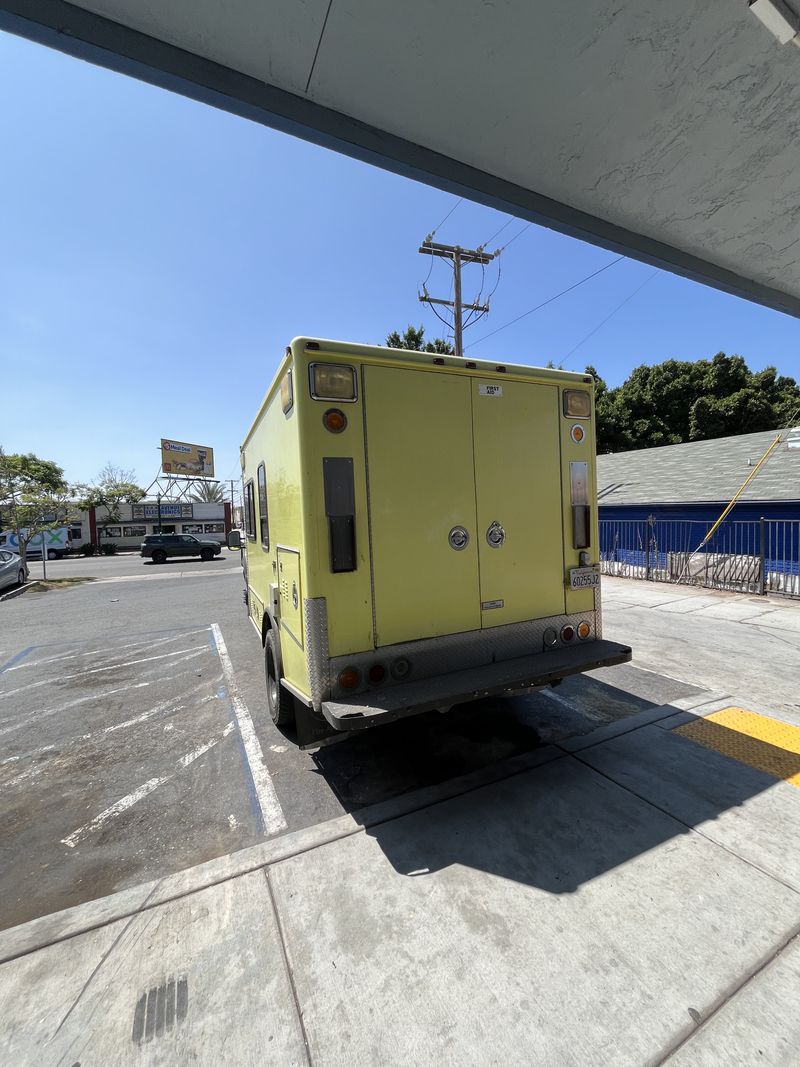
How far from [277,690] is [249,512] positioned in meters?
2.75

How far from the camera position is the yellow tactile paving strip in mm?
3441

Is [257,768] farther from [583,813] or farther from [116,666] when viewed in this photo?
[116,666]

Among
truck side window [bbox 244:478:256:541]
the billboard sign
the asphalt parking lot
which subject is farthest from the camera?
the billboard sign

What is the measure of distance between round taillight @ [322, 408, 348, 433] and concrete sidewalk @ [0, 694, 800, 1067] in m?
2.63

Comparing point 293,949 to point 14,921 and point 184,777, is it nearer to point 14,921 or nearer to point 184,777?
point 14,921

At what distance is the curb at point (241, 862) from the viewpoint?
2346mm

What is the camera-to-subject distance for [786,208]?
409cm

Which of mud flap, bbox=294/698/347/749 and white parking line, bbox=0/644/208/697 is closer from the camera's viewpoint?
mud flap, bbox=294/698/347/749

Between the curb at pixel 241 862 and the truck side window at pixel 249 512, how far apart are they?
3.64 meters

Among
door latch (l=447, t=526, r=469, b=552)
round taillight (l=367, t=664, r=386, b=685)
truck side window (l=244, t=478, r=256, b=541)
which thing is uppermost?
truck side window (l=244, t=478, r=256, b=541)

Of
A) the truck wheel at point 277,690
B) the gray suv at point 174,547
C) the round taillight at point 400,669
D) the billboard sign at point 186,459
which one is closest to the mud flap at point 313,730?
the round taillight at point 400,669

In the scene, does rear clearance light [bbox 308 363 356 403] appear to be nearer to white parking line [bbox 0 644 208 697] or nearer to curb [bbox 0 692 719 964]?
curb [bbox 0 692 719 964]

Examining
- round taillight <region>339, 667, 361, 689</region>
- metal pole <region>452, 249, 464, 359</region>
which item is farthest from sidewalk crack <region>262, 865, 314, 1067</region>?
metal pole <region>452, 249, 464, 359</region>

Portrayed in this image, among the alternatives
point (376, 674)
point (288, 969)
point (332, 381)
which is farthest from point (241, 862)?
point (332, 381)
